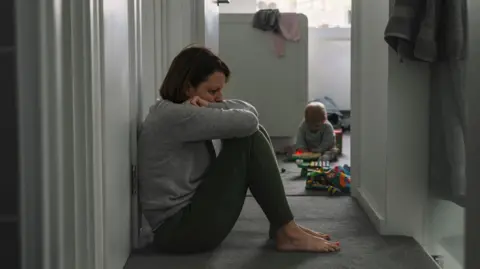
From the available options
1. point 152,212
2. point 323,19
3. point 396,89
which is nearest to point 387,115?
point 396,89

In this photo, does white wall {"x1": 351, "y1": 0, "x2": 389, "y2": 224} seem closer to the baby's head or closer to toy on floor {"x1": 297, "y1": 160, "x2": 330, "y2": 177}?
toy on floor {"x1": 297, "y1": 160, "x2": 330, "y2": 177}

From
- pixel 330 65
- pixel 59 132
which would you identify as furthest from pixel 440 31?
pixel 330 65

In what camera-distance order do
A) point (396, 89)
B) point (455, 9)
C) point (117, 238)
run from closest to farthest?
point (117, 238), point (455, 9), point (396, 89)

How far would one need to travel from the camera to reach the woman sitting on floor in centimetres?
157

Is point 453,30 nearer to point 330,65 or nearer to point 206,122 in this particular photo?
point 206,122

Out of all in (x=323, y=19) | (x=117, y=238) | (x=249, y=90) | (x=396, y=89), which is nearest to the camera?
(x=117, y=238)

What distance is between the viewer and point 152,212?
164cm

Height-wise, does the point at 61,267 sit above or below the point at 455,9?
below

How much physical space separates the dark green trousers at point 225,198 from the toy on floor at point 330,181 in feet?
3.24

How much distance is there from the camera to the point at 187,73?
66.3 inches

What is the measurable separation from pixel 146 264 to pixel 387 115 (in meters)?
0.84

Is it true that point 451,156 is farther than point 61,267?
Yes

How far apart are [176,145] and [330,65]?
4.23 meters

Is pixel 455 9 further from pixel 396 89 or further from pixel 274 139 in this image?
pixel 274 139
